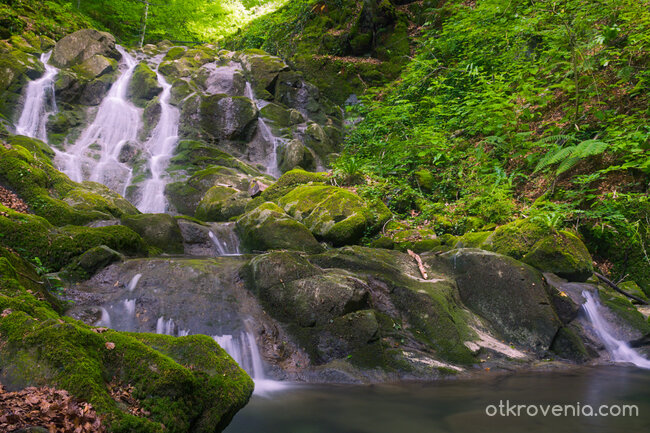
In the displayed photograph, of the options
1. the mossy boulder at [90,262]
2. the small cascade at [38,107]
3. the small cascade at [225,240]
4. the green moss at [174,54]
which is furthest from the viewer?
the green moss at [174,54]

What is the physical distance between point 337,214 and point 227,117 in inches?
382

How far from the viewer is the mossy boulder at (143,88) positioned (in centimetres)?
1712

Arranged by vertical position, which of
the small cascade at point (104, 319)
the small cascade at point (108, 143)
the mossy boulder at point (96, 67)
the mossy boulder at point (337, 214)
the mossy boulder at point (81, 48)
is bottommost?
the small cascade at point (108, 143)

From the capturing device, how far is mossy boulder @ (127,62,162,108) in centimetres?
1712

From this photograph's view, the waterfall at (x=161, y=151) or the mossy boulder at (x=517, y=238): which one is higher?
the mossy boulder at (x=517, y=238)

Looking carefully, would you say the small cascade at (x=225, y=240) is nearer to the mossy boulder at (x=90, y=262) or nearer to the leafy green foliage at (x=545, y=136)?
the mossy boulder at (x=90, y=262)

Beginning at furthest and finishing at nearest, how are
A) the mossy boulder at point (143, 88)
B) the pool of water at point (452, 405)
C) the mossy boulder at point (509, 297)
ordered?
the mossy boulder at point (143, 88) → the mossy boulder at point (509, 297) → the pool of water at point (452, 405)

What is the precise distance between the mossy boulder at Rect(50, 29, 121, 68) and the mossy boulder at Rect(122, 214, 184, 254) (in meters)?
13.3

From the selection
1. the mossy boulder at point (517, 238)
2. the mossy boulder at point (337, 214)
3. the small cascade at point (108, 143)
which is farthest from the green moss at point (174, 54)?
the mossy boulder at point (517, 238)

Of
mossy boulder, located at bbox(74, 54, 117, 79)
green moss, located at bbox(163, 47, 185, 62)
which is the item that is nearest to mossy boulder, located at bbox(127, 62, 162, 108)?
mossy boulder, located at bbox(74, 54, 117, 79)

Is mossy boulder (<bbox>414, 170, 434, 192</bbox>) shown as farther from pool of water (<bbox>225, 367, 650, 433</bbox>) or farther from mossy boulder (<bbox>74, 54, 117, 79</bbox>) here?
mossy boulder (<bbox>74, 54, 117, 79</bbox>)

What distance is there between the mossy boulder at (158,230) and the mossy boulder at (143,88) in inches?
430

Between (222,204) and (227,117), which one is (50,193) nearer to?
(222,204)

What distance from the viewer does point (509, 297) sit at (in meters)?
5.79
